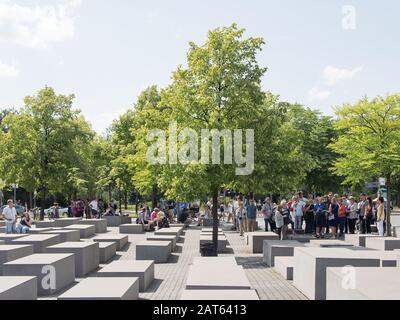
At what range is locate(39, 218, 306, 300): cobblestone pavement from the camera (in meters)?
11.7

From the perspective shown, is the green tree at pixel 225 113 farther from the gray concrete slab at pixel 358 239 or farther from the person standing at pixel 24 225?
the person standing at pixel 24 225

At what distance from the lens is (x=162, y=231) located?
23.4 meters

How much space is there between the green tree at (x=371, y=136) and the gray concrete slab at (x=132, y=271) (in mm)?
17285

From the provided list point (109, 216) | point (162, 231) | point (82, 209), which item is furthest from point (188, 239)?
point (82, 209)

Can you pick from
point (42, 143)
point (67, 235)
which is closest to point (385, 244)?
point (67, 235)

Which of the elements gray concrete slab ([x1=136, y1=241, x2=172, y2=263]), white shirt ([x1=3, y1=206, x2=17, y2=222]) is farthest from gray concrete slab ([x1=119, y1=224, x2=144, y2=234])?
gray concrete slab ([x1=136, y1=241, x2=172, y2=263])

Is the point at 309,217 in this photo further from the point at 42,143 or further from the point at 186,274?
the point at 42,143

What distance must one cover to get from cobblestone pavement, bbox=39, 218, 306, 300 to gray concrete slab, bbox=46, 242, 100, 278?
0.32m

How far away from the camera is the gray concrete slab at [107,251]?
57.7ft

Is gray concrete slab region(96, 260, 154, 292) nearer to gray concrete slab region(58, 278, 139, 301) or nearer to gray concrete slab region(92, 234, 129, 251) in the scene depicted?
gray concrete slab region(58, 278, 139, 301)

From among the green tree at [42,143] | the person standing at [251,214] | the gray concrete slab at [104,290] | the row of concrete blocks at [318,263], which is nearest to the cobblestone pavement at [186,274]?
the row of concrete blocks at [318,263]

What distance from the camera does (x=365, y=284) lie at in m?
7.64
